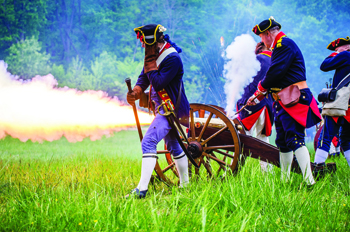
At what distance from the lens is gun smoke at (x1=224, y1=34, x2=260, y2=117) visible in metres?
3.68

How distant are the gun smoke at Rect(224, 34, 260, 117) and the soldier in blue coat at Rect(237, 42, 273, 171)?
0.23 ft

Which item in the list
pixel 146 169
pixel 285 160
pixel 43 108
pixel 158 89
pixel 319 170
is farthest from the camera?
pixel 43 108

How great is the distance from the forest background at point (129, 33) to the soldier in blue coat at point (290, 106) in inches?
339

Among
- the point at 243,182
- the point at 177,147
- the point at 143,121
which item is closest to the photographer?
the point at 243,182

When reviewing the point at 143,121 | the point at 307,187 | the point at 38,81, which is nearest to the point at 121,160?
the point at 143,121

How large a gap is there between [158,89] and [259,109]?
1.54 meters

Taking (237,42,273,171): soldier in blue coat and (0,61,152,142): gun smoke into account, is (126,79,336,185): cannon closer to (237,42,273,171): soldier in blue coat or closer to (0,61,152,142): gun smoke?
(237,42,273,171): soldier in blue coat

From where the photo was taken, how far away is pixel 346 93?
3500 millimetres

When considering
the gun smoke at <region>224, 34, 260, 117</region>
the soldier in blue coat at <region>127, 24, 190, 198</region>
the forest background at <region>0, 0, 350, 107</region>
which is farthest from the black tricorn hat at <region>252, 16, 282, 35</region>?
the forest background at <region>0, 0, 350, 107</region>

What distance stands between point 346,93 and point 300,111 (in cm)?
106

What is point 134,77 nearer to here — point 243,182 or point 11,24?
point 11,24

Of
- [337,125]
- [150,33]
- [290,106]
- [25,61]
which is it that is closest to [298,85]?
[290,106]

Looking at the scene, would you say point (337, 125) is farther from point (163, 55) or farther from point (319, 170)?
point (163, 55)

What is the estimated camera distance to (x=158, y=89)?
284 centimetres
